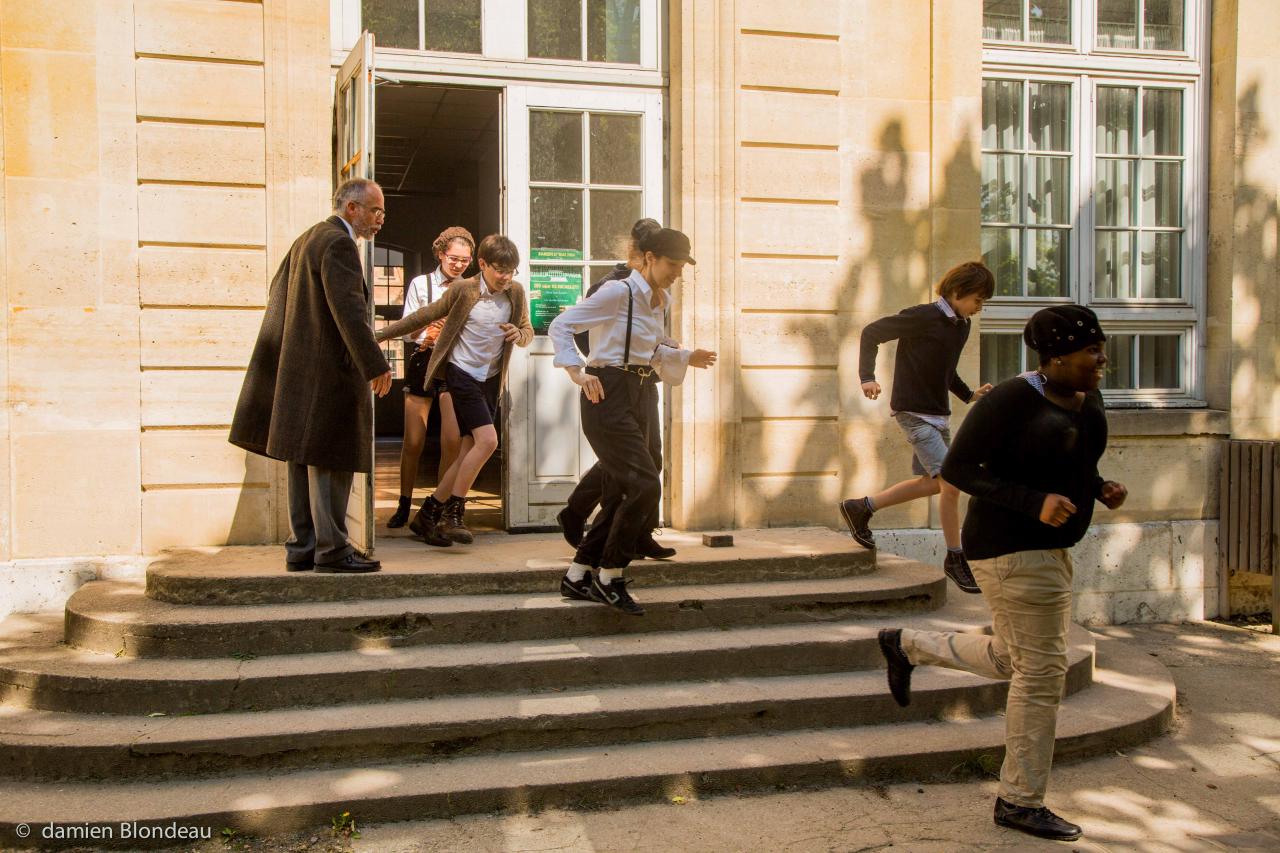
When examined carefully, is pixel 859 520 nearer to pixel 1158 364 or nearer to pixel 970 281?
pixel 970 281

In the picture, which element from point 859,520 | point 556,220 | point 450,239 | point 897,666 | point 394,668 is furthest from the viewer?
point 556,220

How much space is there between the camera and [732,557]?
6.19 m

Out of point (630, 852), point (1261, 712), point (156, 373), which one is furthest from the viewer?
point (156, 373)

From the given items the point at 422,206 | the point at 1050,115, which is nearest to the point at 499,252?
the point at 1050,115

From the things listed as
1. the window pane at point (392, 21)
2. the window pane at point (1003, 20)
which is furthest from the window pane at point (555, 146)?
the window pane at point (1003, 20)

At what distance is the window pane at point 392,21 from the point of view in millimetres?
7086

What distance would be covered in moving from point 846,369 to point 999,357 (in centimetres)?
137

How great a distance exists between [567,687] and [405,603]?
3.02ft

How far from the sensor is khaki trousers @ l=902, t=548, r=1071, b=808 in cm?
404

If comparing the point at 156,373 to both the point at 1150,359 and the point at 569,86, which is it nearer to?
the point at 569,86

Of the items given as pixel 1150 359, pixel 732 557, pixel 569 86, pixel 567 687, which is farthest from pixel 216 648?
pixel 1150 359

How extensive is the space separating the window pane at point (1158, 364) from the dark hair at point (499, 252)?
4723mm

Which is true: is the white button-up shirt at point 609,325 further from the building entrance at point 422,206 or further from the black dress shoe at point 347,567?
the building entrance at point 422,206

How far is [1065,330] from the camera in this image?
4074mm
